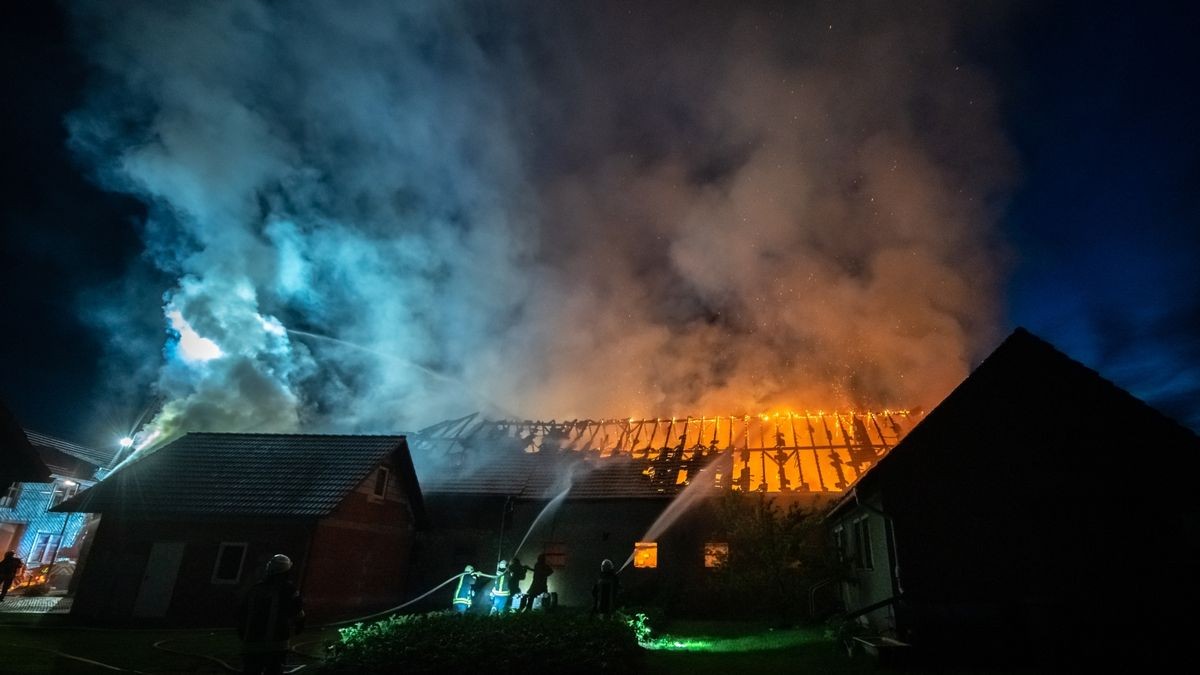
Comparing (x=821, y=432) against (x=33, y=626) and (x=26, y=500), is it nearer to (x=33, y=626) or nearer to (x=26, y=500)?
(x=33, y=626)

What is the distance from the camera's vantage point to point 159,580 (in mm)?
17094

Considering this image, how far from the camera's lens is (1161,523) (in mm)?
10984

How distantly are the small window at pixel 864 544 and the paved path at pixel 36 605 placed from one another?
23.9 meters

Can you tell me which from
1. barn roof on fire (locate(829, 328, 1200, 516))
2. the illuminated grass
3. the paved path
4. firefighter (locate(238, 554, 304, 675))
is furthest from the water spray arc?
firefighter (locate(238, 554, 304, 675))

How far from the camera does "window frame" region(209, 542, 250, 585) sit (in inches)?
671

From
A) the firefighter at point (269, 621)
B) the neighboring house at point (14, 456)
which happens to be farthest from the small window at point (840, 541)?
the neighboring house at point (14, 456)

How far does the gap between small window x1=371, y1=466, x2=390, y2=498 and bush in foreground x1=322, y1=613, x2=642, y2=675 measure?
1156 centimetres

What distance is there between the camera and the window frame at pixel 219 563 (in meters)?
17.0

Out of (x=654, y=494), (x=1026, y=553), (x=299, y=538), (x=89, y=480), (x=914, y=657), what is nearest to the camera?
(x=914, y=657)

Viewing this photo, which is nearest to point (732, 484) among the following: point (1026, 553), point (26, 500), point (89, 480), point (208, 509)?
point (1026, 553)

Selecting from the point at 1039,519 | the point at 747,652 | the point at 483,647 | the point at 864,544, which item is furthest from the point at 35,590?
the point at 1039,519

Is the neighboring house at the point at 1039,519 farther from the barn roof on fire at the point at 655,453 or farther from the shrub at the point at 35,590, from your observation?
the shrub at the point at 35,590

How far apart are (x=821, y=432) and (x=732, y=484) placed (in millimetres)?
8518

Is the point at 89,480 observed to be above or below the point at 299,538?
above
